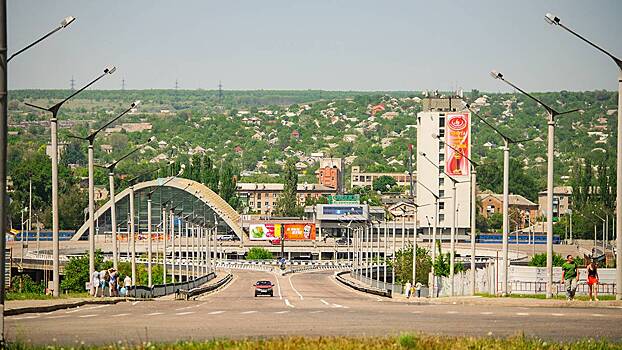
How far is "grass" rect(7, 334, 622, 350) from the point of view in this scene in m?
21.3

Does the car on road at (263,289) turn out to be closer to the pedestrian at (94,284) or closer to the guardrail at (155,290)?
the guardrail at (155,290)

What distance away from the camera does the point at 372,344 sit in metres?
21.8

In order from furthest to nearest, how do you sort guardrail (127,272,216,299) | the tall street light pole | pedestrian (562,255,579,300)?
guardrail (127,272,216,299) → pedestrian (562,255,579,300) → the tall street light pole

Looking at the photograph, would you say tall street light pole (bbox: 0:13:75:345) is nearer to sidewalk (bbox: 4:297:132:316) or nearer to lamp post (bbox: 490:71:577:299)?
sidewalk (bbox: 4:297:132:316)

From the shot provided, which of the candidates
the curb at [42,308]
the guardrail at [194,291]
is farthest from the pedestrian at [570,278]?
the guardrail at [194,291]

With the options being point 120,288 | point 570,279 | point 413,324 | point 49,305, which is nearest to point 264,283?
point 120,288

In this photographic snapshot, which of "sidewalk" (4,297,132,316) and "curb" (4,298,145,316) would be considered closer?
"curb" (4,298,145,316)

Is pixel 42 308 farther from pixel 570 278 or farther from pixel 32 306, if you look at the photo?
pixel 570 278

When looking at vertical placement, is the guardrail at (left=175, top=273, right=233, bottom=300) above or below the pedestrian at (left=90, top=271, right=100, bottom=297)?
below

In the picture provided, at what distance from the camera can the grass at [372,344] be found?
2131cm

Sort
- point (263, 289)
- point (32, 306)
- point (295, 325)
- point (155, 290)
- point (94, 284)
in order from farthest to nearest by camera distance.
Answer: point (263, 289) < point (155, 290) < point (94, 284) < point (32, 306) < point (295, 325)

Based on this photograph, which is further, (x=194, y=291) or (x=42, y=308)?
(x=194, y=291)

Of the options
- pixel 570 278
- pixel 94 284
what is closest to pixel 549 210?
pixel 570 278

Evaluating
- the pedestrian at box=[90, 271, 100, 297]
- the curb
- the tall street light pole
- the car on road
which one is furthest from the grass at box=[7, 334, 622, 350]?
the car on road
